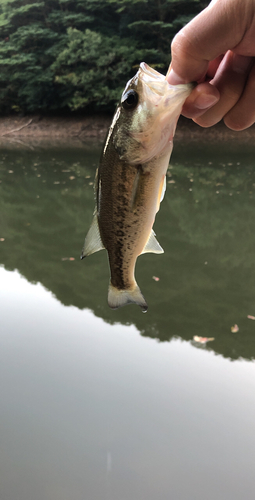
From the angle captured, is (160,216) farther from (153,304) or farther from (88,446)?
(88,446)

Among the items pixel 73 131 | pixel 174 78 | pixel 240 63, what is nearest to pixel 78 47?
pixel 73 131

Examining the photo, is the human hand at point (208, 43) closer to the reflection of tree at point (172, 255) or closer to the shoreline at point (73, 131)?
the reflection of tree at point (172, 255)

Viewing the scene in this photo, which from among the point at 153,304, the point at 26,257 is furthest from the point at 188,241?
the point at 26,257

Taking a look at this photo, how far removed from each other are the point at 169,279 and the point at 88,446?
2.16m

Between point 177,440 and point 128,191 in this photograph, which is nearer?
point 128,191

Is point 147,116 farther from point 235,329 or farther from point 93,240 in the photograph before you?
point 235,329

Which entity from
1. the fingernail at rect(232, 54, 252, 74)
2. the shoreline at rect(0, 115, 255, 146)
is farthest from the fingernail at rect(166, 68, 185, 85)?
the shoreline at rect(0, 115, 255, 146)

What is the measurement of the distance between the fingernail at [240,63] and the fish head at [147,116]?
0.56 metres

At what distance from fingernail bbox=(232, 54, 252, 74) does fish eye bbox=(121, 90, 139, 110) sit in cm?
68

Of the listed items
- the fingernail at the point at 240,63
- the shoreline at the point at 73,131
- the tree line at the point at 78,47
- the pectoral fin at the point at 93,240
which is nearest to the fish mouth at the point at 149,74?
the pectoral fin at the point at 93,240

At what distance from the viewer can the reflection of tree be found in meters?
3.50

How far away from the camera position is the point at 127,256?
123cm

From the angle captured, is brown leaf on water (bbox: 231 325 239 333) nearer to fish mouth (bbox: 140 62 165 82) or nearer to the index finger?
the index finger

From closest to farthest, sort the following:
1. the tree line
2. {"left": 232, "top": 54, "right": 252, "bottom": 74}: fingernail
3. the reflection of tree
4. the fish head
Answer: the fish head < {"left": 232, "top": 54, "right": 252, "bottom": 74}: fingernail < the reflection of tree < the tree line
